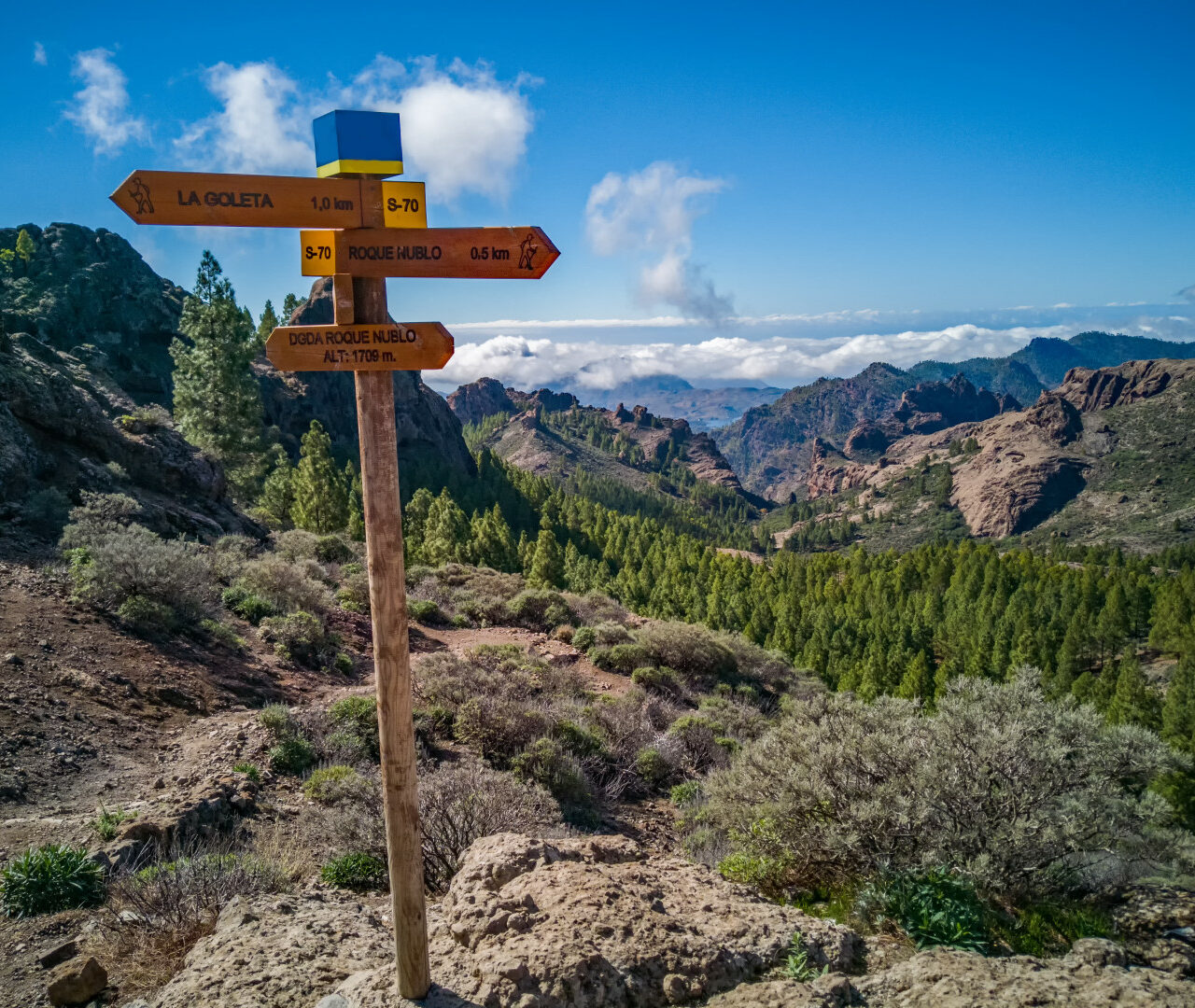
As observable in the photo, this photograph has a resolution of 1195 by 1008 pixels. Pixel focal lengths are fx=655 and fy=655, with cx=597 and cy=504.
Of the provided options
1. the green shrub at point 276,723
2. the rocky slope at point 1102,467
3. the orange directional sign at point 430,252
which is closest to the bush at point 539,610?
the green shrub at point 276,723

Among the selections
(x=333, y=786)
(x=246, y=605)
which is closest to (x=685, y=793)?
(x=333, y=786)

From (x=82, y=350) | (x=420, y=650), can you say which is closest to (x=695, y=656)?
(x=420, y=650)

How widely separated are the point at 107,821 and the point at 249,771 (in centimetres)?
224

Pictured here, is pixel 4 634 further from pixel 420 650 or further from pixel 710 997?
pixel 710 997

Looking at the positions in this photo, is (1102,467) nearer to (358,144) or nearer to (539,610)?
(539,610)

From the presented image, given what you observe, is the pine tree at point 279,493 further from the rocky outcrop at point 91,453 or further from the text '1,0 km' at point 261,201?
the text '1,0 km' at point 261,201

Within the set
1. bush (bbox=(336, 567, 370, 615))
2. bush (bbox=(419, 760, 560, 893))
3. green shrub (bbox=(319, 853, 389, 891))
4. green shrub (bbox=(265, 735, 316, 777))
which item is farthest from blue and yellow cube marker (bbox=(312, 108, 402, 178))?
bush (bbox=(336, 567, 370, 615))

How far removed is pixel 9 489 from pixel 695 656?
20458 mm

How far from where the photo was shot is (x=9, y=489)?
15141 mm

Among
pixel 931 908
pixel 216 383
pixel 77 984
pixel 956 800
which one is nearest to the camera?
pixel 77 984

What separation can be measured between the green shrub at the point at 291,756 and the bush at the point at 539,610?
599 inches

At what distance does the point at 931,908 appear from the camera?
19.9 feet

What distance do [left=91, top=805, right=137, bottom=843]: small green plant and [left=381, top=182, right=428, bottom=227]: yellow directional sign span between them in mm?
6799

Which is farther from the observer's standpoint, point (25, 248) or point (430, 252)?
point (25, 248)
